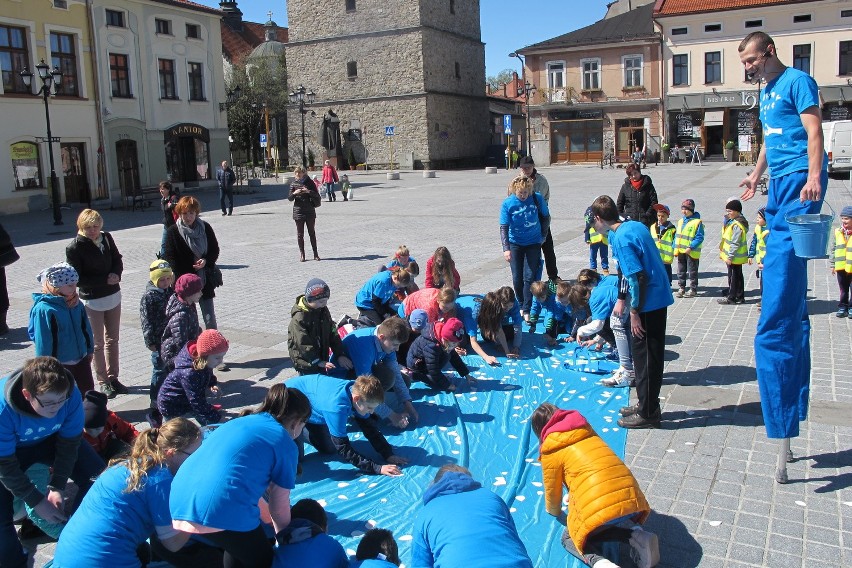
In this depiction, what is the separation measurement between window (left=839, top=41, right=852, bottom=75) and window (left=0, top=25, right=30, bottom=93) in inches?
1633

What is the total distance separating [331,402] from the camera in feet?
17.2

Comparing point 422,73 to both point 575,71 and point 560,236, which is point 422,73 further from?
point 560,236

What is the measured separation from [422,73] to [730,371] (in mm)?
45776

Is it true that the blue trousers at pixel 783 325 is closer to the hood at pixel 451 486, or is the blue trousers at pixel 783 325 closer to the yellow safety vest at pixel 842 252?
the hood at pixel 451 486

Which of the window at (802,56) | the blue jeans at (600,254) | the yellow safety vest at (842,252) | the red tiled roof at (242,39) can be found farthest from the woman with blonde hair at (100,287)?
the red tiled roof at (242,39)

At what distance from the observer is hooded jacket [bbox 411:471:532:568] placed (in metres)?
3.15

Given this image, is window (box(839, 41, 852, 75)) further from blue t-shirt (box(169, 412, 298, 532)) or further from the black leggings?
the black leggings

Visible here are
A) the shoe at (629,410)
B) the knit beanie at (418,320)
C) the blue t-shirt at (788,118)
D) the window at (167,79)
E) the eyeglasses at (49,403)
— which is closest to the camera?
the eyeglasses at (49,403)

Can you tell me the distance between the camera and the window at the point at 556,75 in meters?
50.6

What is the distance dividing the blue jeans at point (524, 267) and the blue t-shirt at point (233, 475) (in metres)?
5.73

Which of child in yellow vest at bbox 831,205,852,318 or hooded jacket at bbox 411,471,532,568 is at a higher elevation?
child in yellow vest at bbox 831,205,852,318

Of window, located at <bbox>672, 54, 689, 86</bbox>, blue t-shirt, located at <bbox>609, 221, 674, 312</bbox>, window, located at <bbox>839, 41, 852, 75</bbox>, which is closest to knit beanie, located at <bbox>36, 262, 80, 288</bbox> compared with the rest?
blue t-shirt, located at <bbox>609, 221, 674, 312</bbox>

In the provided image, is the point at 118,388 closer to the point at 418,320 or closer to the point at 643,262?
the point at 418,320

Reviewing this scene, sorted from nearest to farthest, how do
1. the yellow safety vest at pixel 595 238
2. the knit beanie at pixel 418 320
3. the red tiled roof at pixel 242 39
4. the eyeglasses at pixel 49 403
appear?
the eyeglasses at pixel 49 403, the knit beanie at pixel 418 320, the yellow safety vest at pixel 595 238, the red tiled roof at pixel 242 39
